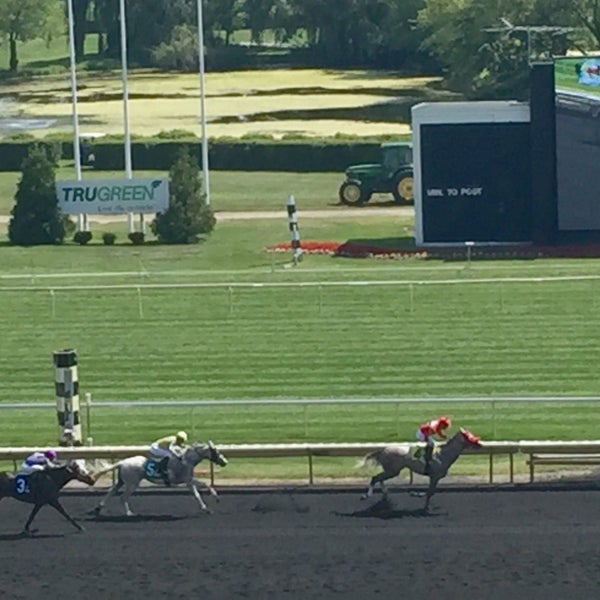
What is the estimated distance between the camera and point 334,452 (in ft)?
47.0

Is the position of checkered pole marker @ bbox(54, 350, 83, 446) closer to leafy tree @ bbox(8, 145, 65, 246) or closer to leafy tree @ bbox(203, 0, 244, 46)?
leafy tree @ bbox(8, 145, 65, 246)

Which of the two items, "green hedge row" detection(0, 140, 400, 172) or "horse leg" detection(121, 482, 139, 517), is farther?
"green hedge row" detection(0, 140, 400, 172)

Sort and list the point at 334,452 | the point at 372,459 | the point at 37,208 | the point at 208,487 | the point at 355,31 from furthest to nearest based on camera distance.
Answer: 1. the point at 355,31
2. the point at 37,208
3. the point at 334,452
4. the point at 208,487
5. the point at 372,459

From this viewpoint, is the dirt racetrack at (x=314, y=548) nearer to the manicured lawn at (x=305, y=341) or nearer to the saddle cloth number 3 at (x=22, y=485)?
the saddle cloth number 3 at (x=22, y=485)

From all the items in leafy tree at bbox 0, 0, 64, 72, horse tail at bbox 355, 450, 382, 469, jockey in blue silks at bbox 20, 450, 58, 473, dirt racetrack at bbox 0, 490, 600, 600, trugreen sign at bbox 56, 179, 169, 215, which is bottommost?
dirt racetrack at bbox 0, 490, 600, 600

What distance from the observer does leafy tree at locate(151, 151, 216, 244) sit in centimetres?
3144

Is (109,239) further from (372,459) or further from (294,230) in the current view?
(372,459)

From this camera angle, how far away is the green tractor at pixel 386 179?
123 feet

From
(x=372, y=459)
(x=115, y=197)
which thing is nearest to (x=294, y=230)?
(x=115, y=197)

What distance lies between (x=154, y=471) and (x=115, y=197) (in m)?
18.7

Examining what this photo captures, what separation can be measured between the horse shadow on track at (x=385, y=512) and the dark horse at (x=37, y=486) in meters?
1.98

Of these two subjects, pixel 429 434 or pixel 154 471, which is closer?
pixel 154 471

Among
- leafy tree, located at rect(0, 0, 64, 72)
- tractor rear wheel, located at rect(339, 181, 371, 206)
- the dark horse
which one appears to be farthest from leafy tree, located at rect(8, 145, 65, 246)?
leafy tree, located at rect(0, 0, 64, 72)

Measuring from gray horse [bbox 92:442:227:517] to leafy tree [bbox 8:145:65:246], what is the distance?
18.4 metres
